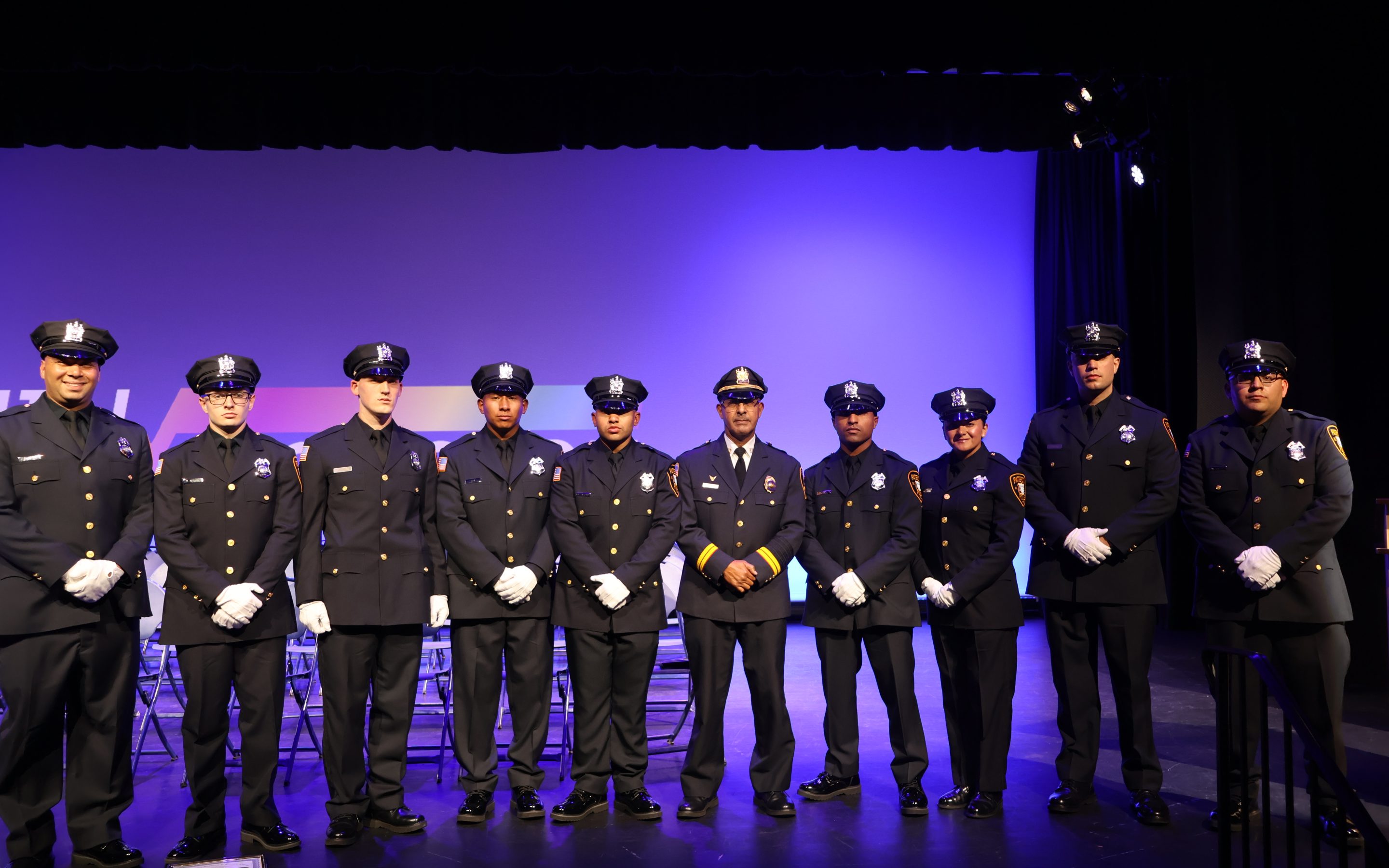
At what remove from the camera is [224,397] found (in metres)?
3.93

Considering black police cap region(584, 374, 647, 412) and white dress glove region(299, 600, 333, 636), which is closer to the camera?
white dress glove region(299, 600, 333, 636)

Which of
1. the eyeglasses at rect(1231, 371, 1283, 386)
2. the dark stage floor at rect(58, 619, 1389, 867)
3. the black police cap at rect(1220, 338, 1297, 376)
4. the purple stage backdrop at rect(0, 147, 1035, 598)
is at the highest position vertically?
the purple stage backdrop at rect(0, 147, 1035, 598)

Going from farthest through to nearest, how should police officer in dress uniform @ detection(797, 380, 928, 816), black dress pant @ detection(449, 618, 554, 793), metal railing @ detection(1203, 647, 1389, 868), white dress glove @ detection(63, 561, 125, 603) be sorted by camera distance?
police officer in dress uniform @ detection(797, 380, 928, 816)
black dress pant @ detection(449, 618, 554, 793)
white dress glove @ detection(63, 561, 125, 603)
metal railing @ detection(1203, 647, 1389, 868)

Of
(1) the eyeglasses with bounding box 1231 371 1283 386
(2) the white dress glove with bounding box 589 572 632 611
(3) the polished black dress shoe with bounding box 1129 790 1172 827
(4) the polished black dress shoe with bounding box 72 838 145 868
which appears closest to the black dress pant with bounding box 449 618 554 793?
(2) the white dress glove with bounding box 589 572 632 611

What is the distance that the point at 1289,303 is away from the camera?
6500 mm

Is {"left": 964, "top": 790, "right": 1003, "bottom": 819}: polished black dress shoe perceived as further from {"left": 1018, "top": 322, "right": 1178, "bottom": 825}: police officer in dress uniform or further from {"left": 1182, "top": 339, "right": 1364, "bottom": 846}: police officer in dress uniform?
{"left": 1182, "top": 339, "right": 1364, "bottom": 846}: police officer in dress uniform

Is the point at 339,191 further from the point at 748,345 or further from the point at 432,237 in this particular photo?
the point at 748,345

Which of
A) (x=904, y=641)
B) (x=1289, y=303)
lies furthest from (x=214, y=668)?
(x=1289, y=303)

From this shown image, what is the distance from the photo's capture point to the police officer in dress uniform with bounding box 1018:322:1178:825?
410cm

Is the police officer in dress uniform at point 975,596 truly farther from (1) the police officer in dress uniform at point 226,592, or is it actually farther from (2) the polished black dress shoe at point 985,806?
(1) the police officer in dress uniform at point 226,592

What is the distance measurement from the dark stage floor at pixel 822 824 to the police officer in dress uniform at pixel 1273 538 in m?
0.45

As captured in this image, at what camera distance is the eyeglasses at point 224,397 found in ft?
12.9

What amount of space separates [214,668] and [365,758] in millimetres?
717

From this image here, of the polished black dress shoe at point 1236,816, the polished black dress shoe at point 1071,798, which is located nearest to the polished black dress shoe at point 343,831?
the polished black dress shoe at point 1071,798
